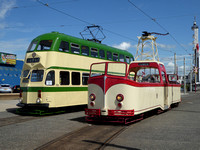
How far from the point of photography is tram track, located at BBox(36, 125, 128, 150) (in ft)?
20.7

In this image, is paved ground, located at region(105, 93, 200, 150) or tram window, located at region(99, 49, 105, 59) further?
tram window, located at region(99, 49, 105, 59)

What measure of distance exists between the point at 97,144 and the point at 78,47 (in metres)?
9.07

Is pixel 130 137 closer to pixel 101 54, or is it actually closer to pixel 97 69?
pixel 97 69

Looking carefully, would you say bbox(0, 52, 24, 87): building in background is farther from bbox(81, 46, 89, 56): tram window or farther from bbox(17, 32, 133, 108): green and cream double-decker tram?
bbox(17, 32, 133, 108): green and cream double-decker tram

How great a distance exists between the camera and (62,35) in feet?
45.7

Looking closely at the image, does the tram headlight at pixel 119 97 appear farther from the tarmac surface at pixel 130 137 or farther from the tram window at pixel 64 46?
the tram window at pixel 64 46

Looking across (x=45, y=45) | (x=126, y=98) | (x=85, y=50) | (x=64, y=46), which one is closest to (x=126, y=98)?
(x=126, y=98)

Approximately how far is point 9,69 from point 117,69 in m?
46.6

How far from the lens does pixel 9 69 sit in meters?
52.4

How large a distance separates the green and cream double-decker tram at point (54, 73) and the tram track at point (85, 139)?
4856mm

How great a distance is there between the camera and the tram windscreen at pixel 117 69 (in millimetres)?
9789

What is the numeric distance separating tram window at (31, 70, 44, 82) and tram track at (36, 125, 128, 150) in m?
5.30

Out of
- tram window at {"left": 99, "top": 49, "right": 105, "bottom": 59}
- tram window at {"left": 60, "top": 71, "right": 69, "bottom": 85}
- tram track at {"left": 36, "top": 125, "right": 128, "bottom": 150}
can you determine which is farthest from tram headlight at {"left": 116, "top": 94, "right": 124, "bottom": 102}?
tram window at {"left": 99, "top": 49, "right": 105, "bottom": 59}

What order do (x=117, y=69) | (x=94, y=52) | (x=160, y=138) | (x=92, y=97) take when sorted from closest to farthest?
1. (x=160, y=138)
2. (x=92, y=97)
3. (x=117, y=69)
4. (x=94, y=52)
